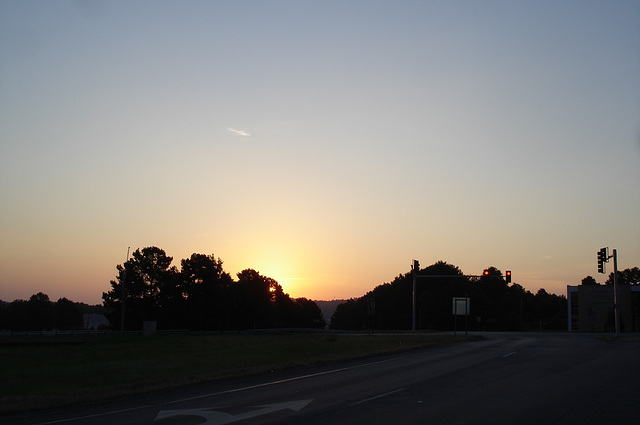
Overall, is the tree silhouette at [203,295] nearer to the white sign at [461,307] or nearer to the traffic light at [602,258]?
the white sign at [461,307]

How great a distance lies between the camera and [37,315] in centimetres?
13425

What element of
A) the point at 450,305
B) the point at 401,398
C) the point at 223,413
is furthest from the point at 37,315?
the point at 401,398

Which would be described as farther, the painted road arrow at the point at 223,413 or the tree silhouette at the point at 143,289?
the tree silhouette at the point at 143,289

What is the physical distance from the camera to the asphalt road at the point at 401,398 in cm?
1211

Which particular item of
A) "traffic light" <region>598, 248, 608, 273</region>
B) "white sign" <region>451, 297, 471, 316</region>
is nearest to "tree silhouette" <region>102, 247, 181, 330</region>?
"white sign" <region>451, 297, 471, 316</region>

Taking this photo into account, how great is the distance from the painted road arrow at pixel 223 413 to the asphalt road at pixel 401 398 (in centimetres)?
2

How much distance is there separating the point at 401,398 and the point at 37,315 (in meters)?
138

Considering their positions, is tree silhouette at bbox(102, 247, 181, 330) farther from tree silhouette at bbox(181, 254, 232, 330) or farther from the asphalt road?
the asphalt road

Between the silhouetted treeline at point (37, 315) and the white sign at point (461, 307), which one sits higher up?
the white sign at point (461, 307)

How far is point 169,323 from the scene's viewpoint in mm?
96250

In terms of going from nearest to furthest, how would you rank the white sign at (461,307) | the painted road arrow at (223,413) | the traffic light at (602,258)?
the painted road arrow at (223,413) < the traffic light at (602,258) < the white sign at (461,307)

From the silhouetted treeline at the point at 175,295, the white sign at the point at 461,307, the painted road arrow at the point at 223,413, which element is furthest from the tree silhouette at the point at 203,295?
the painted road arrow at the point at 223,413

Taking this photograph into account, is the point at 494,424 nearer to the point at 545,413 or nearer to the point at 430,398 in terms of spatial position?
the point at 545,413

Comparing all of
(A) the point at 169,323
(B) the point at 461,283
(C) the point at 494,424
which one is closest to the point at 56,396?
(C) the point at 494,424
